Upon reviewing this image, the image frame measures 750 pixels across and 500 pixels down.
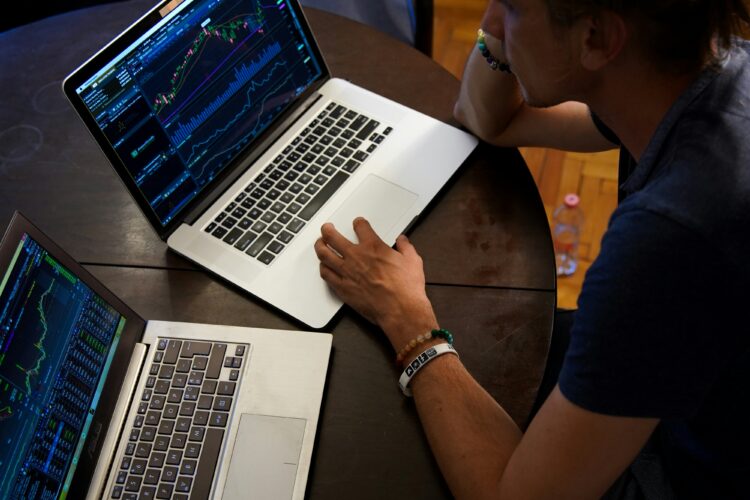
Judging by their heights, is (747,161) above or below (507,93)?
above

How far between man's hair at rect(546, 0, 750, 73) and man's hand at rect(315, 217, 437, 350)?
41cm

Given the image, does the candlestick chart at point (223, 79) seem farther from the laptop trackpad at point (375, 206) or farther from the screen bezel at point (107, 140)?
the laptop trackpad at point (375, 206)

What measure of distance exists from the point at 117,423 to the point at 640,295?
68 cm

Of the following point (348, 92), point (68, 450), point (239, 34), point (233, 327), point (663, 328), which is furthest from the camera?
point (348, 92)

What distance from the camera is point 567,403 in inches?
33.3

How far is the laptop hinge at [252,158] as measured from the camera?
1.21 m

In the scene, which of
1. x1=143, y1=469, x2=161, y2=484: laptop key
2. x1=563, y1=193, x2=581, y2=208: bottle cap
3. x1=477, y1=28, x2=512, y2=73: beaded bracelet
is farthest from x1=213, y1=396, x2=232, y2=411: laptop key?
x1=563, y1=193, x2=581, y2=208: bottle cap

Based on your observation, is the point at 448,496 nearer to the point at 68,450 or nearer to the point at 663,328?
the point at 663,328

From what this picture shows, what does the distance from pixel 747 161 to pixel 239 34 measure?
0.78 metres

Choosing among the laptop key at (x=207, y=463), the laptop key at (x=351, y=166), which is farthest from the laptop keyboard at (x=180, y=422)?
the laptop key at (x=351, y=166)

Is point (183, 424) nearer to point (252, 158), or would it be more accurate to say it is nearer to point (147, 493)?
point (147, 493)

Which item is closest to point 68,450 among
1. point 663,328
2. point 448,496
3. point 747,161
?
point 448,496

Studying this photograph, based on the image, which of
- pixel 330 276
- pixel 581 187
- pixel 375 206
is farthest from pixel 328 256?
pixel 581 187

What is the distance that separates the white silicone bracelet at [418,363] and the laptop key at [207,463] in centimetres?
25
